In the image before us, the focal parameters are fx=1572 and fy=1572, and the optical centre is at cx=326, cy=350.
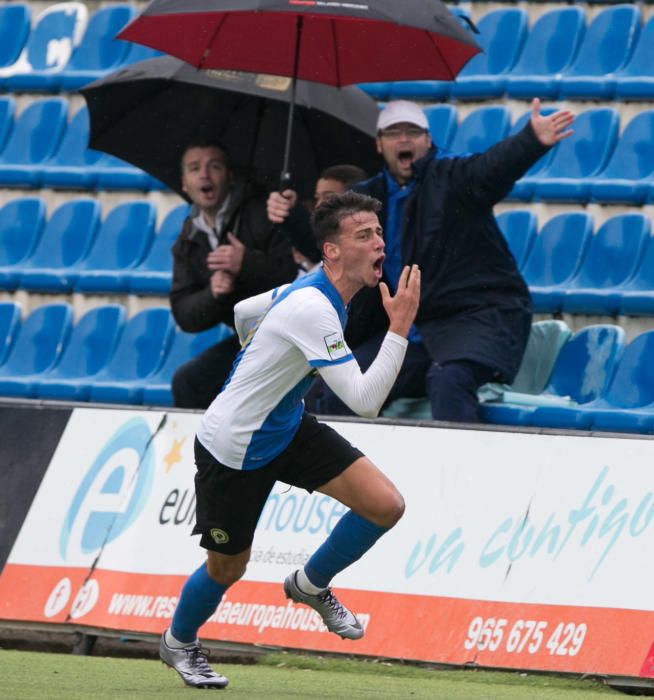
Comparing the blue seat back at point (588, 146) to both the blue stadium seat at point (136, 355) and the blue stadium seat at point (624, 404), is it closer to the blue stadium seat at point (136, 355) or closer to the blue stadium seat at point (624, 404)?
the blue stadium seat at point (624, 404)

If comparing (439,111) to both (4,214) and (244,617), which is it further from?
(244,617)

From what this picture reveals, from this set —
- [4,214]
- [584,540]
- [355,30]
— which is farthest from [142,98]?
[584,540]

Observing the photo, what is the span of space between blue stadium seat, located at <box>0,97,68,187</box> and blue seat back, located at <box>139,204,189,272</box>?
140cm

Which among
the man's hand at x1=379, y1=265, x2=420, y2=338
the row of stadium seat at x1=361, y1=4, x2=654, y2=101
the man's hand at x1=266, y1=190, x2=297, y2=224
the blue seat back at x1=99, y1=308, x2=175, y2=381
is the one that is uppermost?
the row of stadium seat at x1=361, y1=4, x2=654, y2=101

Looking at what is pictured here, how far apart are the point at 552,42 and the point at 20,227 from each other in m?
3.96

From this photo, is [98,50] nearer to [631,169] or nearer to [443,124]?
[443,124]

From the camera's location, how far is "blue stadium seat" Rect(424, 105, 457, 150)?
9.90 meters

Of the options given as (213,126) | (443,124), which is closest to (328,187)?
A: (213,126)

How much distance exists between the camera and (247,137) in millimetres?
9000

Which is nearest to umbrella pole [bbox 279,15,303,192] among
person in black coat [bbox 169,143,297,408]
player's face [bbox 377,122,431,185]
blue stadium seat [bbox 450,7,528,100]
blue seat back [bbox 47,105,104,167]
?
person in black coat [bbox 169,143,297,408]

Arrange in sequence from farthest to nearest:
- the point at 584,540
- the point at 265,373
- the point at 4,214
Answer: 1. the point at 4,214
2. the point at 584,540
3. the point at 265,373

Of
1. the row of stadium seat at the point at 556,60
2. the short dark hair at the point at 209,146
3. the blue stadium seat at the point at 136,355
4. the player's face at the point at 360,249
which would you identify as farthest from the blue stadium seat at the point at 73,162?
the player's face at the point at 360,249

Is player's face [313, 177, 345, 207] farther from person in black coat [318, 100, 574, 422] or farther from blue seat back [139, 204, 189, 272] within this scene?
blue seat back [139, 204, 189, 272]

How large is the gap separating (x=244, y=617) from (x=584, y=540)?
5.22 feet
